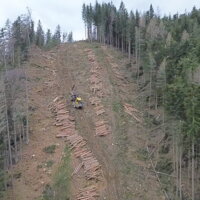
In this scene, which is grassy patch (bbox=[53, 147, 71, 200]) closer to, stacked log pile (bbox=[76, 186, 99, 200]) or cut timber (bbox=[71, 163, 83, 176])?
cut timber (bbox=[71, 163, 83, 176])

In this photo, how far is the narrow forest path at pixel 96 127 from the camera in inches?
1642

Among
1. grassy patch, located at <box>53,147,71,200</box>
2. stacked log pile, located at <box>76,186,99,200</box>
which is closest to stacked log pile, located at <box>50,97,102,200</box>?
stacked log pile, located at <box>76,186,99,200</box>

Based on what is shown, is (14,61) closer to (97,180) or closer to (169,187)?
(97,180)

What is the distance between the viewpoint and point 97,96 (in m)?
61.7

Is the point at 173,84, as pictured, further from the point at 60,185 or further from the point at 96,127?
the point at 60,185

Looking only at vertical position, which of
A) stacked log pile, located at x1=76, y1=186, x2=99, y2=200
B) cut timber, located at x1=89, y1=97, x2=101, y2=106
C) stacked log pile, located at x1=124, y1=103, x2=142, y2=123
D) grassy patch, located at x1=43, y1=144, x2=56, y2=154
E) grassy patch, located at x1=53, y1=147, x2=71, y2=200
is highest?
cut timber, located at x1=89, y1=97, x2=101, y2=106

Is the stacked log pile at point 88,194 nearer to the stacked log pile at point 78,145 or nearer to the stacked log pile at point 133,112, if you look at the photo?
the stacked log pile at point 78,145

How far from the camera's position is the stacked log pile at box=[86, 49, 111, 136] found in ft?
172

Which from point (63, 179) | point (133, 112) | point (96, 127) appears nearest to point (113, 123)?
point (96, 127)

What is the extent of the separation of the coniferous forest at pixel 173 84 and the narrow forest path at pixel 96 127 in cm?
293

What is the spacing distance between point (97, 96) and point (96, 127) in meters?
9.73

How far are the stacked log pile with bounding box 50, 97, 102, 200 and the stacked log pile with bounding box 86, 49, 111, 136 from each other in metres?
3.61

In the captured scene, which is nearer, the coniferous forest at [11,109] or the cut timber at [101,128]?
the coniferous forest at [11,109]

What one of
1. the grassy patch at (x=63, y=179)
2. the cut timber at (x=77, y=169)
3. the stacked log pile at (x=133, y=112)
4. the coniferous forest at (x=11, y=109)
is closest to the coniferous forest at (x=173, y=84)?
the stacked log pile at (x=133, y=112)
